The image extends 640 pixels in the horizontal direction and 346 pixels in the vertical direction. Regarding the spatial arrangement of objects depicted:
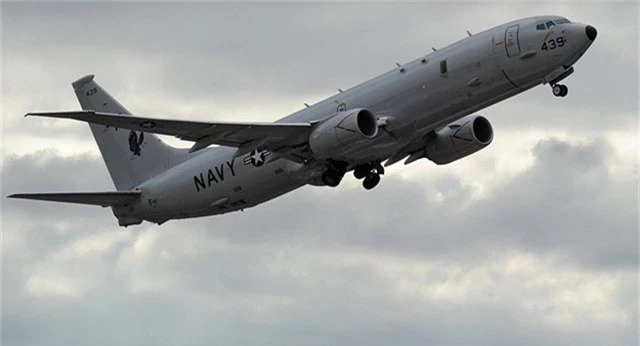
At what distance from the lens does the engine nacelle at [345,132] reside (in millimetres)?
68375

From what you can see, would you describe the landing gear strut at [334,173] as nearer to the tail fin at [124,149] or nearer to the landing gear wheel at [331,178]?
the landing gear wheel at [331,178]

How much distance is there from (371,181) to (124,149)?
14.5m

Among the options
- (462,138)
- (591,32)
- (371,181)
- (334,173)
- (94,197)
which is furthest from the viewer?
(94,197)

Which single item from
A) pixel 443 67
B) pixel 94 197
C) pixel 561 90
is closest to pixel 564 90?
pixel 561 90

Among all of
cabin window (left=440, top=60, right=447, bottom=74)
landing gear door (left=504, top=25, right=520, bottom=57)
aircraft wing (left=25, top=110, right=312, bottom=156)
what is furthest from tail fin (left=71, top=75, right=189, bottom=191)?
landing gear door (left=504, top=25, right=520, bottom=57)

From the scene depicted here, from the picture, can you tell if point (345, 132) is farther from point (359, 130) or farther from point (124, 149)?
point (124, 149)

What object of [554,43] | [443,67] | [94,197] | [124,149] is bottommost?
[554,43]

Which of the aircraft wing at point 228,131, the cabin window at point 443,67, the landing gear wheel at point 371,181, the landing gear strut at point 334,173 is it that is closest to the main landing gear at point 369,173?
the landing gear wheel at point 371,181

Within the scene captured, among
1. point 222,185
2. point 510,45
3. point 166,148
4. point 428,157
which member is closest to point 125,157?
point 166,148

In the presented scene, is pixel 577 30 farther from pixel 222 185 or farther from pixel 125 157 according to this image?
pixel 125 157

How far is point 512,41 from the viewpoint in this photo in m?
67.2

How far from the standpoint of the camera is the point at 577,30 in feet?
219

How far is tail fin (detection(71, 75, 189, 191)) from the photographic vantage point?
265ft

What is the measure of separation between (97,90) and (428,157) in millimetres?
18450
